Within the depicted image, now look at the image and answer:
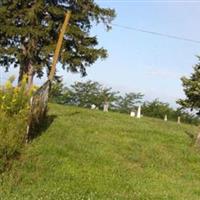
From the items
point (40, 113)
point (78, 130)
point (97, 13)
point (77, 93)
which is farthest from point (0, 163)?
point (77, 93)

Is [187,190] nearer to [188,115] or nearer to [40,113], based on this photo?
[40,113]

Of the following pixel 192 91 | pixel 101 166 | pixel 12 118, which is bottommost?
pixel 101 166

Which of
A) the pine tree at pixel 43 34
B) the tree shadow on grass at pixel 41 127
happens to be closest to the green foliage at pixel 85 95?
the pine tree at pixel 43 34

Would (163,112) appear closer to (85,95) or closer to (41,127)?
(85,95)

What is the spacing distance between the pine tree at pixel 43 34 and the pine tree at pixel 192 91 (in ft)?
19.3

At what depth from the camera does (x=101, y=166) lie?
663 inches

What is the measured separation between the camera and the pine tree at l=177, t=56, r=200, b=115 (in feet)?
124

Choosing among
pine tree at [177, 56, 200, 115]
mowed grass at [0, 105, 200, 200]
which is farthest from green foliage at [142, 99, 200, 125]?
mowed grass at [0, 105, 200, 200]

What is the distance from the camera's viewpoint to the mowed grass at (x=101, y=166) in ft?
46.3

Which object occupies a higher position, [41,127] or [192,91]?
[192,91]

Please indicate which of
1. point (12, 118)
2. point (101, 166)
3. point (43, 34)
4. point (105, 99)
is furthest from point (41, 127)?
point (105, 99)

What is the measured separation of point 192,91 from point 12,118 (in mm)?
23221

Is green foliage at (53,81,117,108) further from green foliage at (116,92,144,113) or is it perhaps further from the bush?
the bush

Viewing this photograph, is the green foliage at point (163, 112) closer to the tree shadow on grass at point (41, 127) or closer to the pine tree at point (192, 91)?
the pine tree at point (192, 91)
